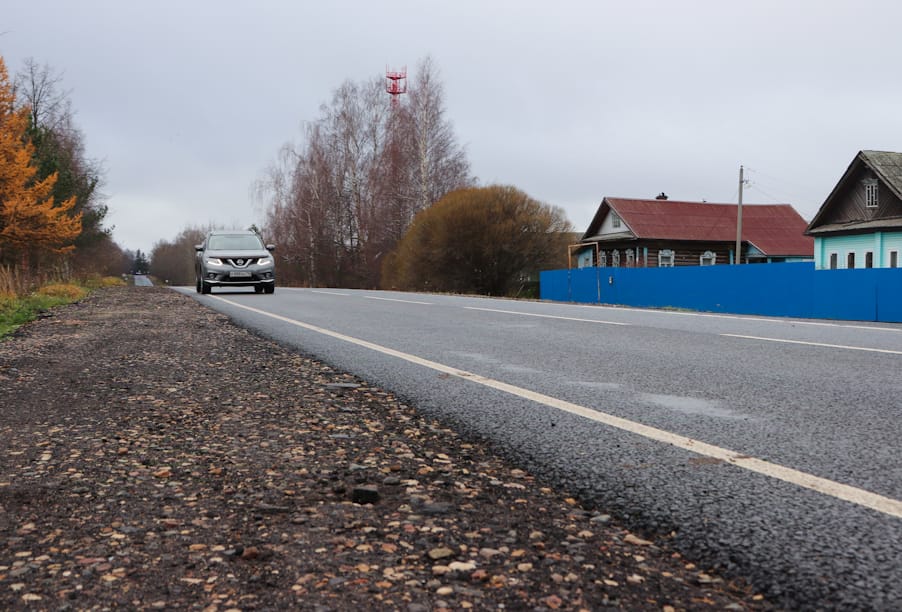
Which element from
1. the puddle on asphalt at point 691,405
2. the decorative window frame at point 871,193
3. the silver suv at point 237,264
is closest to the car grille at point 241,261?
Result: the silver suv at point 237,264

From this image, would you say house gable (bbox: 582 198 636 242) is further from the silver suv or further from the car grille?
the car grille

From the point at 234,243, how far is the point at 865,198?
2561 cm

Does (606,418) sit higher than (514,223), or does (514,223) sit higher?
(514,223)

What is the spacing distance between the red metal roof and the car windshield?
1065 inches

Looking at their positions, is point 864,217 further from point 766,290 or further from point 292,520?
point 292,520

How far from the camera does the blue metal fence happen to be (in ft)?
48.9

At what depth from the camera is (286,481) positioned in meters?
2.89

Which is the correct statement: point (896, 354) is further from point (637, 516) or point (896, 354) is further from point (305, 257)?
point (305, 257)

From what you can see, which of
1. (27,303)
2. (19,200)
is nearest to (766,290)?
(27,303)

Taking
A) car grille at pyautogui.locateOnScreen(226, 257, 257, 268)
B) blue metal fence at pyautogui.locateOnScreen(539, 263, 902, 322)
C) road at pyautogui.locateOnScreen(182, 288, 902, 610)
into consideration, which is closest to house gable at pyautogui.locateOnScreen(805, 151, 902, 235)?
blue metal fence at pyautogui.locateOnScreen(539, 263, 902, 322)

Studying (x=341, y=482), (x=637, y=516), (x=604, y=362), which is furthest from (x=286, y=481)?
(x=604, y=362)

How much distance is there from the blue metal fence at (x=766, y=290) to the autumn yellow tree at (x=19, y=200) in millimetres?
18545

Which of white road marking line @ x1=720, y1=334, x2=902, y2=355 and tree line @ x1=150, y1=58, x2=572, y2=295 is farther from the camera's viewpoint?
tree line @ x1=150, y1=58, x2=572, y2=295

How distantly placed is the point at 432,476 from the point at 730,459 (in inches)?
51.0
